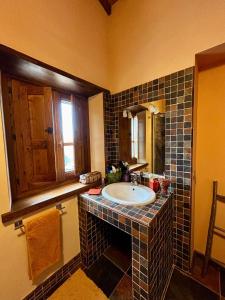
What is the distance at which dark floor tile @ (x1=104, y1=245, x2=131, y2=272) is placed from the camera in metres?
1.50

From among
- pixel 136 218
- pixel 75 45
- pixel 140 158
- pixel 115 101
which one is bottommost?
pixel 136 218

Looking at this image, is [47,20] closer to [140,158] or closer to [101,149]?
[101,149]

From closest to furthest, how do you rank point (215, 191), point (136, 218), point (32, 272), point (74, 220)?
point (136, 218) → point (32, 272) → point (215, 191) → point (74, 220)

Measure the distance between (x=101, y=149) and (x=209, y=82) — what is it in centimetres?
134

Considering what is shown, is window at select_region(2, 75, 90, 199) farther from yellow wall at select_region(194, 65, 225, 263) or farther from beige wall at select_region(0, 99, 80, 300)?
yellow wall at select_region(194, 65, 225, 263)

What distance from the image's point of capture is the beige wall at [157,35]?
1088 mm

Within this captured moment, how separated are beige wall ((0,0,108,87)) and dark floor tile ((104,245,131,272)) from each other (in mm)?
2048

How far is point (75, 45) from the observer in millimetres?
1431

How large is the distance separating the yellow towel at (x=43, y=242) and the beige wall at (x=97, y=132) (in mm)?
753

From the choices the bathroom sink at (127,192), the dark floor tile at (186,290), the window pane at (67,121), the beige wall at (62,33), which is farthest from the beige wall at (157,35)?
the dark floor tile at (186,290)

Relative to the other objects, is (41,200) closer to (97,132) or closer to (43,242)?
(43,242)

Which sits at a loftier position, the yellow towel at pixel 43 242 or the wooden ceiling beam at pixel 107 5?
the wooden ceiling beam at pixel 107 5

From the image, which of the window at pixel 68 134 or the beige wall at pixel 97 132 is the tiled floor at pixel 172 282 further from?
the window at pixel 68 134

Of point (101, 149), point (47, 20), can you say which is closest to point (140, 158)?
point (101, 149)
